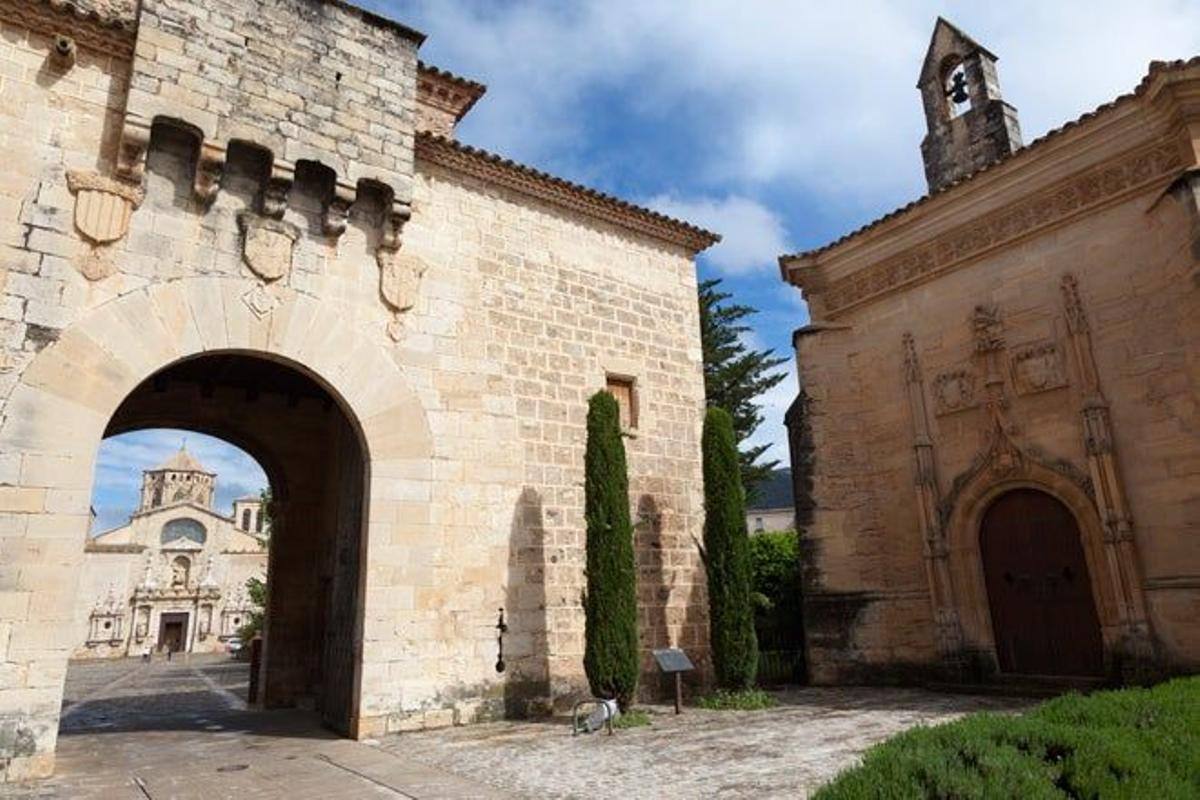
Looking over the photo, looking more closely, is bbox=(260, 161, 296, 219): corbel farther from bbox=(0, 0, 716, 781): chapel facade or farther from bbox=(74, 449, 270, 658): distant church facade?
bbox=(74, 449, 270, 658): distant church facade

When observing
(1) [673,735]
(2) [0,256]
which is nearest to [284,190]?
(2) [0,256]


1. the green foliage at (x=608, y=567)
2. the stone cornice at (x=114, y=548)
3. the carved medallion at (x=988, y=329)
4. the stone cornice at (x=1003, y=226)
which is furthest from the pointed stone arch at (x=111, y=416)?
the stone cornice at (x=114, y=548)

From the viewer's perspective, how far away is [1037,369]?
9531 mm

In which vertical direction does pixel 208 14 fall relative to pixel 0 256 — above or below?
above

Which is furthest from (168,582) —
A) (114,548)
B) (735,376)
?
(735,376)

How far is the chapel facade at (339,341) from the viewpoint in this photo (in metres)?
6.53

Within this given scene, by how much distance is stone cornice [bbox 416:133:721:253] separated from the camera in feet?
30.5

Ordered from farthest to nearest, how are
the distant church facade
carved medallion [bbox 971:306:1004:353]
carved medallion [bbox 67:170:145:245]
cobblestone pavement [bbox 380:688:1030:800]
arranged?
the distant church facade, carved medallion [bbox 971:306:1004:353], carved medallion [bbox 67:170:145:245], cobblestone pavement [bbox 380:688:1030:800]

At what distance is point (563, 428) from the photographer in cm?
963

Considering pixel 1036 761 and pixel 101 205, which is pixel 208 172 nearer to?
pixel 101 205

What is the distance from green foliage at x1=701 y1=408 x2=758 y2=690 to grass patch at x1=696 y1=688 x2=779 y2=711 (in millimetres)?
128

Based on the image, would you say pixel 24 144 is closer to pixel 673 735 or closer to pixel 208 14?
pixel 208 14

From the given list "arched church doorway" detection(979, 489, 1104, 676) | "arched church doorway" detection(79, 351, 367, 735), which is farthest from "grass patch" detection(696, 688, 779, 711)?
"arched church doorway" detection(79, 351, 367, 735)

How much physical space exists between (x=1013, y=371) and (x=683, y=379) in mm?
4418
